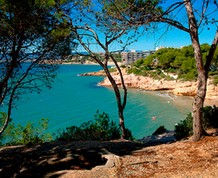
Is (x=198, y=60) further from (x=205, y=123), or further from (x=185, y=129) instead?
(x=185, y=129)

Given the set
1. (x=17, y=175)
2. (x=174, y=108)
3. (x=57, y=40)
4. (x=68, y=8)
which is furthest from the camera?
(x=174, y=108)

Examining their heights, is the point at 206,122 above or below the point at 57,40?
below

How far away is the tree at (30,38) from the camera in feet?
23.3

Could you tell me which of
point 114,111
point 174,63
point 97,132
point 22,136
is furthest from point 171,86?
point 22,136

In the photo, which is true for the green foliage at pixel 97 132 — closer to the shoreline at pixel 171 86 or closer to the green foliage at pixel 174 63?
the shoreline at pixel 171 86

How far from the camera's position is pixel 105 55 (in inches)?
409

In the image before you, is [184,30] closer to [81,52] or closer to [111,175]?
[111,175]

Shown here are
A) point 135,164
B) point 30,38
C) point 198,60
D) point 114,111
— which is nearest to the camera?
point 135,164

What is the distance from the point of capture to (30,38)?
25.7 feet

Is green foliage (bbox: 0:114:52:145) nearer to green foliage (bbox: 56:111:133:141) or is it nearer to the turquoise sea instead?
green foliage (bbox: 56:111:133:141)

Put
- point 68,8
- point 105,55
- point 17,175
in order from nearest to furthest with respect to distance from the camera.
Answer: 1. point 17,175
2. point 68,8
3. point 105,55

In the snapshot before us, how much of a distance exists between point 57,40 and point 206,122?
20.4 ft

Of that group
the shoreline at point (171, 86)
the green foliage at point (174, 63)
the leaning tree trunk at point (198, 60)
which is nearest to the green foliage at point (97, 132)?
the leaning tree trunk at point (198, 60)

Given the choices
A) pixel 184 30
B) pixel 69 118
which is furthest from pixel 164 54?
pixel 184 30
